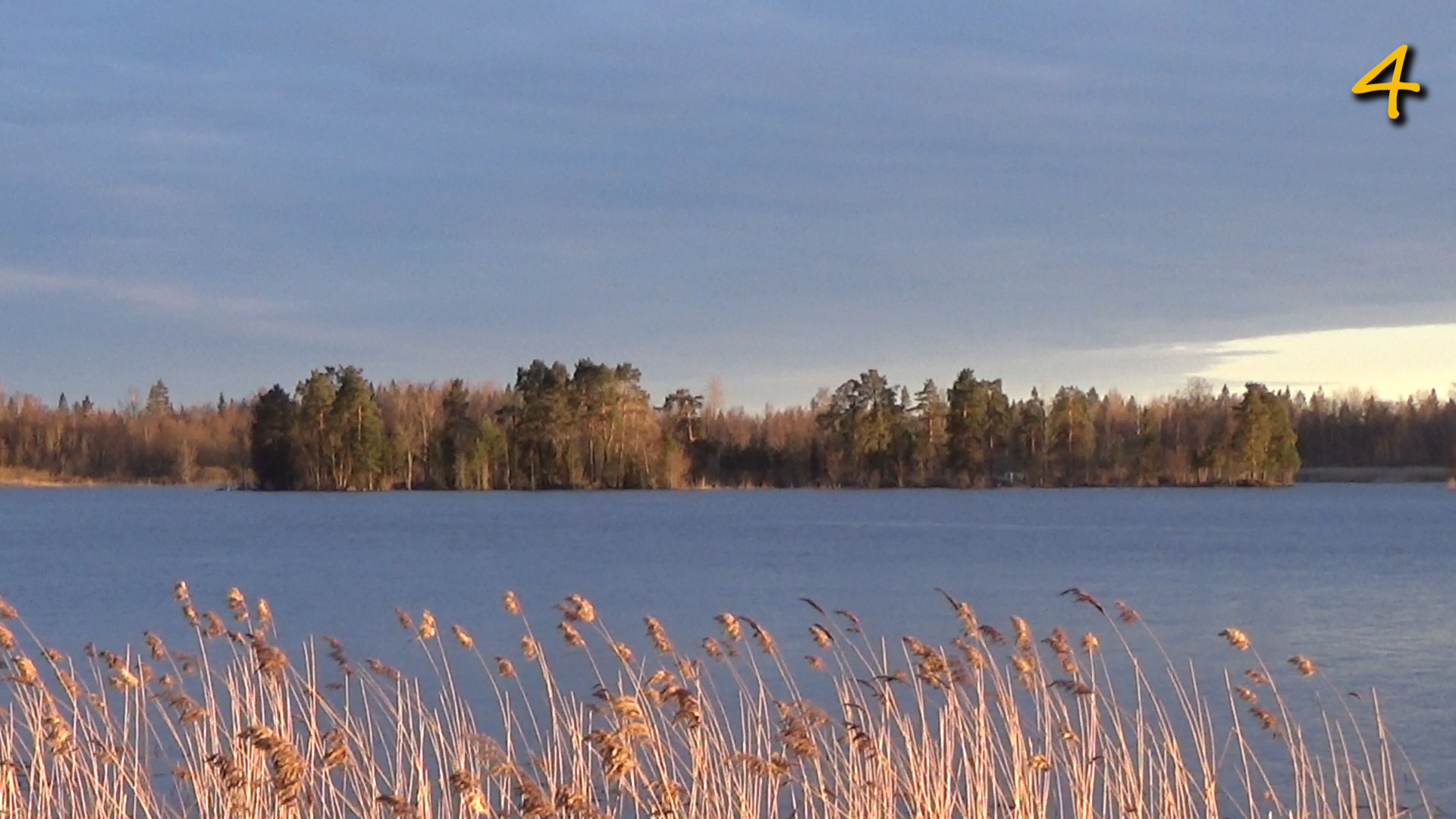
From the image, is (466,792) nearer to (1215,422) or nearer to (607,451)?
(607,451)

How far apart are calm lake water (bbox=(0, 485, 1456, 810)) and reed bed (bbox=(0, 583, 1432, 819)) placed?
1525 millimetres

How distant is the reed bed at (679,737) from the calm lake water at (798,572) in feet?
5.00

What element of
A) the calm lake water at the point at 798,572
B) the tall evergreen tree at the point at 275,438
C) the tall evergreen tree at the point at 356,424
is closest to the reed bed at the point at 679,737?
the calm lake water at the point at 798,572

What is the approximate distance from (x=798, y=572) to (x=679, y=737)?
73.9ft

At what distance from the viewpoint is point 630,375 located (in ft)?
286

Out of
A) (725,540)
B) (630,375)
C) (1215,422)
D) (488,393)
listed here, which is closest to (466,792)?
(725,540)

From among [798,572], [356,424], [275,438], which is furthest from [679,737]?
[275,438]

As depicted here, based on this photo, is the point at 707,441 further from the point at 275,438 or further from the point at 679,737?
the point at 679,737

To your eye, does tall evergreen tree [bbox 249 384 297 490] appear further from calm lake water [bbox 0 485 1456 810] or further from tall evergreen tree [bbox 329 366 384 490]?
calm lake water [bbox 0 485 1456 810]

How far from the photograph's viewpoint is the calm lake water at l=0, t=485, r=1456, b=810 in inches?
789

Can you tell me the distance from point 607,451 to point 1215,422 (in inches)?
1567

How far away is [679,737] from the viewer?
30.7ft

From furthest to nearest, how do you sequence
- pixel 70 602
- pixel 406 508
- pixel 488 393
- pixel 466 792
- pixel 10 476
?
pixel 10 476 < pixel 488 393 < pixel 406 508 < pixel 70 602 < pixel 466 792

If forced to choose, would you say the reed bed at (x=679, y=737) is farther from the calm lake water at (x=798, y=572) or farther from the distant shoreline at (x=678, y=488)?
the distant shoreline at (x=678, y=488)
